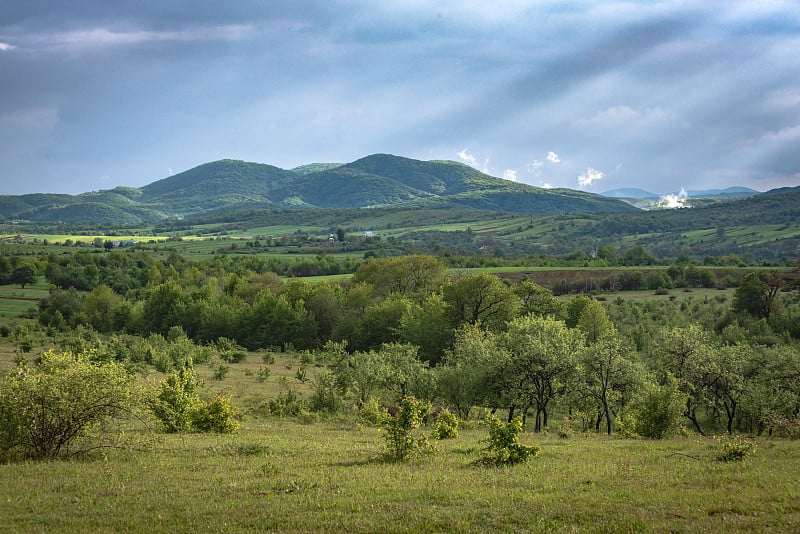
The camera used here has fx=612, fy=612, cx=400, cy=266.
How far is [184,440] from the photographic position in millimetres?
26609

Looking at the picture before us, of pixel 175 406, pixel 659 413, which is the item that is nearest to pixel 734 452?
pixel 659 413

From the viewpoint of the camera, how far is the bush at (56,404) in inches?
826

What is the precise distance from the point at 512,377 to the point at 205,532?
2602cm

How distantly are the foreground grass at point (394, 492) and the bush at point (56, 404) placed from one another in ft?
4.39

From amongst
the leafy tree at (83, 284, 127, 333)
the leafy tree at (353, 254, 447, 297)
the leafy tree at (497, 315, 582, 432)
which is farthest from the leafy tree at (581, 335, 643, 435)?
the leafy tree at (83, 284, 127, 333)

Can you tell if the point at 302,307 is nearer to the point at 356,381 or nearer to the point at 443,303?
the point at 443,303

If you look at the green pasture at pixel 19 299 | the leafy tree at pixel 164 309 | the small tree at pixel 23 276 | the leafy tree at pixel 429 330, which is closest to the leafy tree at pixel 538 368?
the leafy tree at pixel 429 330

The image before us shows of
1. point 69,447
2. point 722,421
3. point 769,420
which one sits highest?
point 69,447

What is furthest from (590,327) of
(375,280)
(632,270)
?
(632,270)

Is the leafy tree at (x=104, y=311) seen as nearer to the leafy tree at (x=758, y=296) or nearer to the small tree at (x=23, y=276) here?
the small tree at (x=23, y=276)

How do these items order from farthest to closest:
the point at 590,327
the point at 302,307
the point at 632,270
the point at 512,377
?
1. the point at 632,270
2. the point at 302,307
3. the point at 590,327
4. the point at 512,377

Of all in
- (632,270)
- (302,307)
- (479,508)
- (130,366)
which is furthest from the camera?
(632,270)

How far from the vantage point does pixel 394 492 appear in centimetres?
1670

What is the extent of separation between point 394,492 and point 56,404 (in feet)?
41.4
